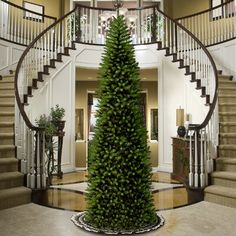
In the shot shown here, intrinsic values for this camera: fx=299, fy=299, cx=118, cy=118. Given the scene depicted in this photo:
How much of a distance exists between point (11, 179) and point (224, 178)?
308cm

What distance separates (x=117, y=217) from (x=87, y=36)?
5.81m

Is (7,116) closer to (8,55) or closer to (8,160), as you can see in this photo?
(8,160)

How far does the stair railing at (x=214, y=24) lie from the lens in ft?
26.7

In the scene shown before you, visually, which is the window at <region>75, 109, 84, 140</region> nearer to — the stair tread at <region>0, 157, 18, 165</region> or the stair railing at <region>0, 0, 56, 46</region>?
the stair railing at <region>0, 0, 56, 46</region>

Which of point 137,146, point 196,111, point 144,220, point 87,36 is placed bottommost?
point 144,220

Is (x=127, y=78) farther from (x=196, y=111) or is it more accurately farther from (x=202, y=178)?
(x=196, y=111)

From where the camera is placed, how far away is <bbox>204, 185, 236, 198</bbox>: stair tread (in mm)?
4055

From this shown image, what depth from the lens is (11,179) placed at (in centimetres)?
428

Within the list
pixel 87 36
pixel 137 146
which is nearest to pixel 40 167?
pixel 137 146

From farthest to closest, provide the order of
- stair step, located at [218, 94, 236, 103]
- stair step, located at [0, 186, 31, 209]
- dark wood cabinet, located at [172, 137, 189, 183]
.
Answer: stair step, located at [218, 94, 236, 103], dark wood cabinet, located at [172, 137, 189, 183], stair step, located at [0, 186, 31, 209]

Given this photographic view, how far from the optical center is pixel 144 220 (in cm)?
317

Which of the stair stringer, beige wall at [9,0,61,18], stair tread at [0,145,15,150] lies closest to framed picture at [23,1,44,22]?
beige wall at [9,0,61,18]

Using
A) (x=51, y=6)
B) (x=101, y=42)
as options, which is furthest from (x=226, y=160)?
(x=51, y=6)

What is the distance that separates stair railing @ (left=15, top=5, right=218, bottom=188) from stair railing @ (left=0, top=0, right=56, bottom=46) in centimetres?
105
